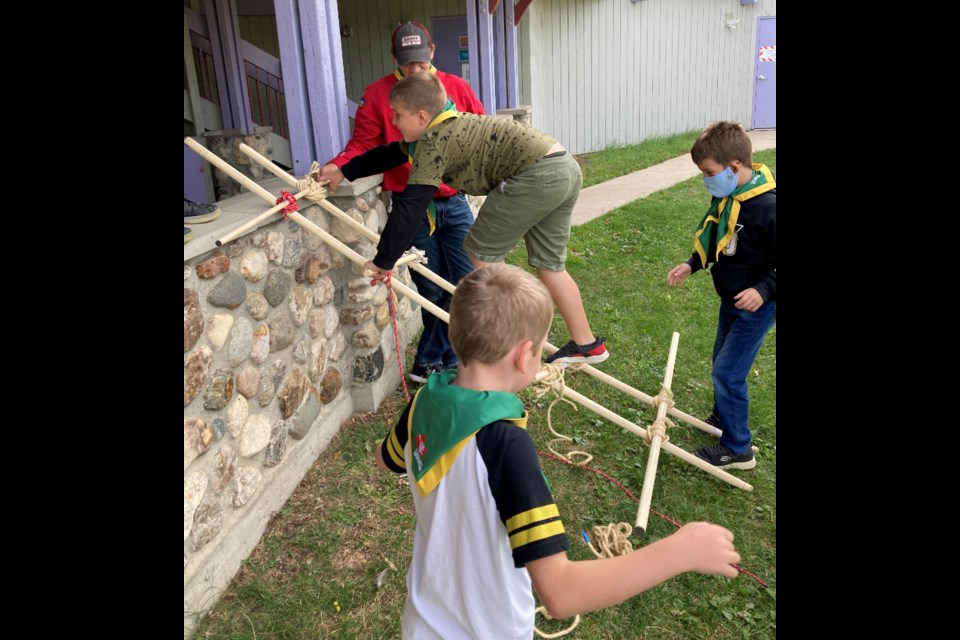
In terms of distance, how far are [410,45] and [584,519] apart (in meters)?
2.60

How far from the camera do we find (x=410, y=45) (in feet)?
12.7

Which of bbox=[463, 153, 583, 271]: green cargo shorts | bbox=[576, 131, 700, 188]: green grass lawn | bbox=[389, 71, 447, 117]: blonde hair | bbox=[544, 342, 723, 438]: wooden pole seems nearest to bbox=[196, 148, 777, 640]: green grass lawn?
bbox=[544, 342, 723, 438]: wooden pole

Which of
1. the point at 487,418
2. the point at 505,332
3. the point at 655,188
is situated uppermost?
the point at 505,332

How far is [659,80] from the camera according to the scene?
13.9 meters

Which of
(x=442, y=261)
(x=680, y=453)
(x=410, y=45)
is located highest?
(x=410, y=45)

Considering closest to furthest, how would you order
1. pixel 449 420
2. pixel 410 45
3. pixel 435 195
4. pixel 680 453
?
pixel 449 420 → pixel 680 453 → pixel 410 45 → pixel 435 195

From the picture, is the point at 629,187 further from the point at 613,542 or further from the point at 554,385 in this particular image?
the point at 613,542

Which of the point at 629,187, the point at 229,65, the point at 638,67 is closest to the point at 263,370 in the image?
the point at 229,65

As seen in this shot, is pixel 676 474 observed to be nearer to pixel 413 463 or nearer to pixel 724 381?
pixel 724 381
